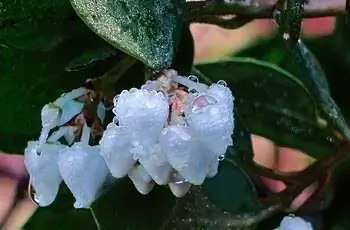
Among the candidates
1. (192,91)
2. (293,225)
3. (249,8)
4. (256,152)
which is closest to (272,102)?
(249,8)

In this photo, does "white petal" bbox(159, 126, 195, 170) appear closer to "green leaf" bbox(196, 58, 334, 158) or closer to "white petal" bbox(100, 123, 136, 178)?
"white petal" bbox(100, 123, 136, 178)

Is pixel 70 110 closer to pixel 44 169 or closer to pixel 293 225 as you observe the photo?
pixel 44 169

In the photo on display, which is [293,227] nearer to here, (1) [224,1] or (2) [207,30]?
(1) [224,1]

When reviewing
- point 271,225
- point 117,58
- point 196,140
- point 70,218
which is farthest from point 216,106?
point 271,225

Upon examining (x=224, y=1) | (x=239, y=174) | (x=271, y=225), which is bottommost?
(x=271, y=225)

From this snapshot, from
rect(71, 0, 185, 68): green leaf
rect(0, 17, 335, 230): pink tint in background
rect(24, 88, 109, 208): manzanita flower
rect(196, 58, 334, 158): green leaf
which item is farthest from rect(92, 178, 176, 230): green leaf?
rect(0, 17, 335, 230): pink tint in background

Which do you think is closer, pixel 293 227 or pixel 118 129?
pixel 118 129
